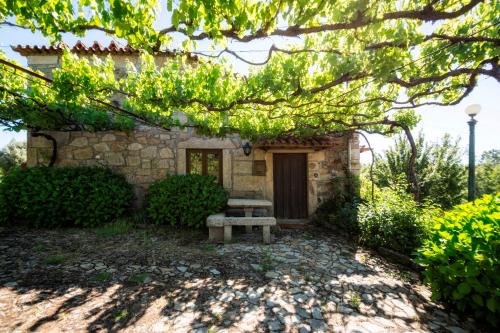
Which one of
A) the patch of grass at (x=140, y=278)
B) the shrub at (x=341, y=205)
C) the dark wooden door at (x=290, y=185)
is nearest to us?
the patch of grass at (x=140, y=278)

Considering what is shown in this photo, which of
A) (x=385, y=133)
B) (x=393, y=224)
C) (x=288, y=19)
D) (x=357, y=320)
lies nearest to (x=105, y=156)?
(x=288, y=19)

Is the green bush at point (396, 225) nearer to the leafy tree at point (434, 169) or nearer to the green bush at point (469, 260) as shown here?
the green bush at point (469, 260)

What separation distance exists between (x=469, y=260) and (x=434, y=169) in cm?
731

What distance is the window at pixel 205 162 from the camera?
575 cm

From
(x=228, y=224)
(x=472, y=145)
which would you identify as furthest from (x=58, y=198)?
(x=472, y=145)

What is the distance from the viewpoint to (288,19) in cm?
189

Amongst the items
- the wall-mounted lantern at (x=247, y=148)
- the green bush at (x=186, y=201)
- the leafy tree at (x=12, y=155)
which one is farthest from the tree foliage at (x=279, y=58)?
the leafy tree at (x=12, y=155)

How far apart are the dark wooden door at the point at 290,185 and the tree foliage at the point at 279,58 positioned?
1.57 meters

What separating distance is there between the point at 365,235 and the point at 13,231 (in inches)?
268

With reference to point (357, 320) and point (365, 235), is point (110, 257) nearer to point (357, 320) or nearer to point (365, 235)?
point (357, 320)

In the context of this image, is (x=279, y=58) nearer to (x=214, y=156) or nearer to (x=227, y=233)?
(x=227, y=233)

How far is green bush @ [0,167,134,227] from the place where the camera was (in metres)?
4.54

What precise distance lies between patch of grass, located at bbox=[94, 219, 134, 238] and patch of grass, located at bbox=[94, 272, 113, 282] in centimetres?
164

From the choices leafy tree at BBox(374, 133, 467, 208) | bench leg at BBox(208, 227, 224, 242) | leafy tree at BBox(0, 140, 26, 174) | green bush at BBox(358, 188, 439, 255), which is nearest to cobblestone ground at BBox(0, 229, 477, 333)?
bench leg at BBox(208, 227, 224, 242)
